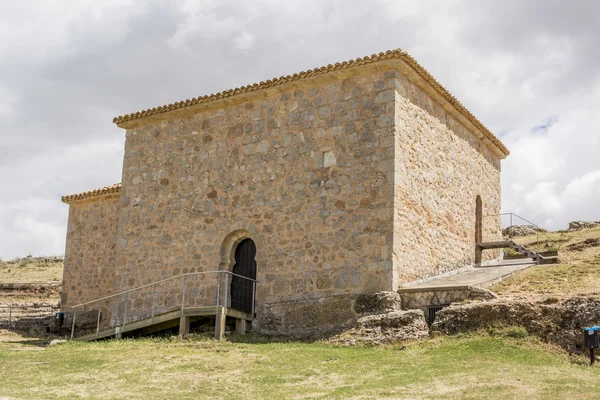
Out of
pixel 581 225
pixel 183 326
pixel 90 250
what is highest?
pixel 581 225

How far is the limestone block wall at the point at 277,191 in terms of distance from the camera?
1772cm

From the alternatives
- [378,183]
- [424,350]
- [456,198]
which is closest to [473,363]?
[424,350]

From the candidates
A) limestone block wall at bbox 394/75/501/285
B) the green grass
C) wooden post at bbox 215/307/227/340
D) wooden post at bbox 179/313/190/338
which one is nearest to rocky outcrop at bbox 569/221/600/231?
limestone block wall at bbox 394/75/501/285

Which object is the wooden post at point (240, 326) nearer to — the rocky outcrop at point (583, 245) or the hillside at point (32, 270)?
the rocky outcrop at point (583, 245)

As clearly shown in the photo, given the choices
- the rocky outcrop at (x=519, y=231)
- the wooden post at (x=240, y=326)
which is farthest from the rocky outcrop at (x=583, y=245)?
the wooden post at (x=240, y=326)

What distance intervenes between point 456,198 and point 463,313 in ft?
21.7

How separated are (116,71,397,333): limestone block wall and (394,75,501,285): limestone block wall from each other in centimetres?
60

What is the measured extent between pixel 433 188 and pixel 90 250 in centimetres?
1155

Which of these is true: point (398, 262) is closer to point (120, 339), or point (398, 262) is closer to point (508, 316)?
point (508, 316)

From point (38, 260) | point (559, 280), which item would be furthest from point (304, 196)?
point (38, 260)

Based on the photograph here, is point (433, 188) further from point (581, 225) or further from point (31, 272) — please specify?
point (31, 272)

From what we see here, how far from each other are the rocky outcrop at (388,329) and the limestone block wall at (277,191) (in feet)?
3.32

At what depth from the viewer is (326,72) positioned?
731 inches

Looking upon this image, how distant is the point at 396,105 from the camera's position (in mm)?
17938
